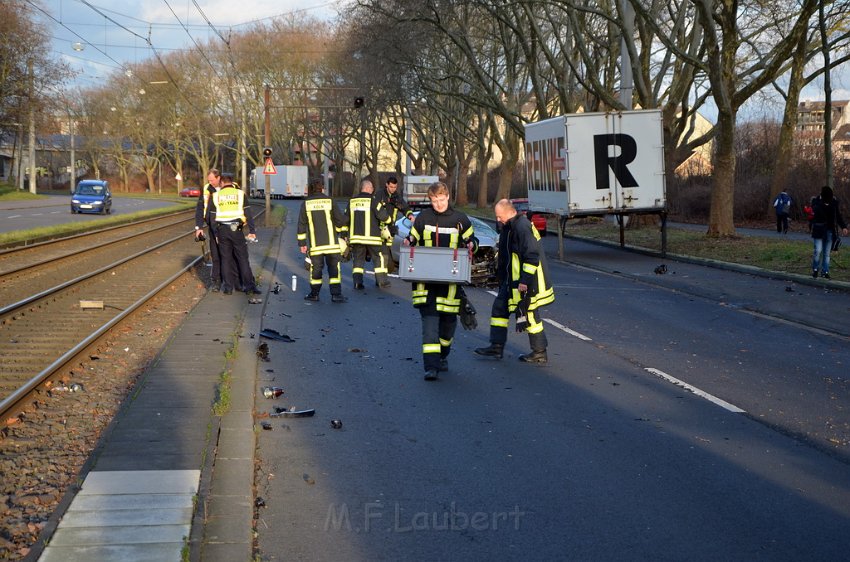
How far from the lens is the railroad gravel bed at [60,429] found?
5402mm

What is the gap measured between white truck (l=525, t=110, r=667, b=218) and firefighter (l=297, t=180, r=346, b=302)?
10.1 metres

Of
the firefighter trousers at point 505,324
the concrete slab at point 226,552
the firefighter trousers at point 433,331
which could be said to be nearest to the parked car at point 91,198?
the firefighter trousers at point 505,324

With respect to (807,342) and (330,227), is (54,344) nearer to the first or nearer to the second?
(330,227)

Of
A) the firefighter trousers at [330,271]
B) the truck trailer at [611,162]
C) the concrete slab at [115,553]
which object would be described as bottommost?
the concrete slab at [115,553]

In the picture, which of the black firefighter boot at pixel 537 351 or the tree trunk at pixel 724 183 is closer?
the black firefighter boot at pixel 537 351

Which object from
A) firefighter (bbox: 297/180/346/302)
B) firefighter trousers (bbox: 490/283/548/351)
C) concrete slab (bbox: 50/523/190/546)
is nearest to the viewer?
concrete slab (bbox: 50/523/190/546)

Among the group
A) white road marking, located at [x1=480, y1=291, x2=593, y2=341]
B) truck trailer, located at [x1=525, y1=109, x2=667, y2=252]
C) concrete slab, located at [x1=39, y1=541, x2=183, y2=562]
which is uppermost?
truck trailer, located at [x1=525, y1=109, x2=667, y2=252]

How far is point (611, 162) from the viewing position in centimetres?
2417

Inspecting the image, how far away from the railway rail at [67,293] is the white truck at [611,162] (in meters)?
9.01

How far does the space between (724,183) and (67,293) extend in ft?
58.3

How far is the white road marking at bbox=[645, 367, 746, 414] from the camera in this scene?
8.34 m

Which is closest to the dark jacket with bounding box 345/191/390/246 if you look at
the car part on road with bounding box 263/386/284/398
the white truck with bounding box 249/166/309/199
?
the car part on road with bounding box 263/386/284/398

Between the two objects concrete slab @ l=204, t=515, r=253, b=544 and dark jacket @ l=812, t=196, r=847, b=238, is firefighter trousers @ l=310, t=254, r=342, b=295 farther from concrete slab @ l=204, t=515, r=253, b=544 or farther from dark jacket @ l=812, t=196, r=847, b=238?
concrete slab @ l=204, t=515, r=253, b=544

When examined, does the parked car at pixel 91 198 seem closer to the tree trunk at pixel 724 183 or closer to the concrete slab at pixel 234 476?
the tree trunk at pixel 724 183
